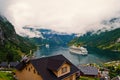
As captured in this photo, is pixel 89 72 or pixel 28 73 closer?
pixel 28 73

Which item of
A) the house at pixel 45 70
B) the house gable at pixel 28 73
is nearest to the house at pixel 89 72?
the house at pixel 45 70

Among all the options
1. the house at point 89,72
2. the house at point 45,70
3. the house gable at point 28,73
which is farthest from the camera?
the house at point 89,72

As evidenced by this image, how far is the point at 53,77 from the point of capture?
2240 inches

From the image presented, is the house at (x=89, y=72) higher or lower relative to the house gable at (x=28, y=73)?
lower

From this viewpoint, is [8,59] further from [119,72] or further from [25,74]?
[25,74]

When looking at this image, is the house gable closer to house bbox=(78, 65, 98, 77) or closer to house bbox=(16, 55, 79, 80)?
house bbox=(16, 55, 79, 80)

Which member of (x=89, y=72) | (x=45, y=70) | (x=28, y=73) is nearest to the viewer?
(x=45, y=70)

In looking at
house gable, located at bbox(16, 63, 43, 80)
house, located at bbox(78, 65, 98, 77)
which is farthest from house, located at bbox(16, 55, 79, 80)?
house, located at bbox(78, 65, 98, 77)

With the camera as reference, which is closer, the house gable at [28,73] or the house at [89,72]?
the house gable at [28,73]

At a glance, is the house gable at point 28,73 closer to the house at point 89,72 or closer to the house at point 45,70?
the house at point 45,70

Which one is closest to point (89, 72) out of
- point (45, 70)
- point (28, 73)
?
point (28, 73)

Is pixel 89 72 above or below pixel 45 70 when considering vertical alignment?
below

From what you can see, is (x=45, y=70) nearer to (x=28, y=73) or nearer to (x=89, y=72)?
(x=28, y=73)

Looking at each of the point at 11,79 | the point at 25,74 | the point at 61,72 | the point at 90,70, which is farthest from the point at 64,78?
the point at 90,70
